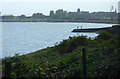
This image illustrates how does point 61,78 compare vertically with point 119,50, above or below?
below

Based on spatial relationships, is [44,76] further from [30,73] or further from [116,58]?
[116,58]

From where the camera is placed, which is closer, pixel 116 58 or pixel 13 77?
pixel 13 77

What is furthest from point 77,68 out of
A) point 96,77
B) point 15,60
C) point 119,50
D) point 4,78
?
point 15,60

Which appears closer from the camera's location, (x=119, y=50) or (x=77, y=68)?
(x=77, y=68)

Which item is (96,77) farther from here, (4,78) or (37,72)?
(4,78)

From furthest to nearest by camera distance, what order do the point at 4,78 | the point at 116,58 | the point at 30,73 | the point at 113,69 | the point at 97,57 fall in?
the point at 97,57 < the point at 116,58 < the point at 113,69 < the point at 30,73 < the point at 4,78

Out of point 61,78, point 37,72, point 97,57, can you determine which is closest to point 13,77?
point 37,72

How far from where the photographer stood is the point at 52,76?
6672mm

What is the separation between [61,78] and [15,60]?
11.6 feet

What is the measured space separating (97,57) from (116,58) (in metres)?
0.97

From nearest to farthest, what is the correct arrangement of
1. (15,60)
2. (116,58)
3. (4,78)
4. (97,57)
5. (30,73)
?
(4,78), (30,73), (116,58), (97,57), (15,60)

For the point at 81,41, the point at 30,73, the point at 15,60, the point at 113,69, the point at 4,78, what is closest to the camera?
the point at 4,78

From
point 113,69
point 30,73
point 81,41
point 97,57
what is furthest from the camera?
point 81,41

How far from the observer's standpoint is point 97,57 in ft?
27.5
